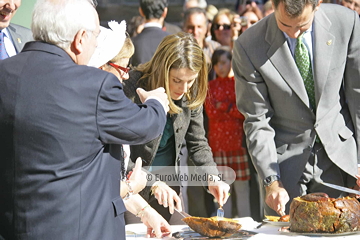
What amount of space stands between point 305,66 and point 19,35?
5.90ft

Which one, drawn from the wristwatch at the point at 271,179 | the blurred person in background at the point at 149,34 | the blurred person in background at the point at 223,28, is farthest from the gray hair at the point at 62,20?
the blurred person in background at the point at 223,28

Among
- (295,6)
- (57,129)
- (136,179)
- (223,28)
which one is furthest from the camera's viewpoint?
(223,28)

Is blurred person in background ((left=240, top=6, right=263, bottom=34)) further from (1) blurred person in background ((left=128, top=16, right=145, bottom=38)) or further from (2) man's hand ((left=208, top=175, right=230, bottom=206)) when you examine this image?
(2) man's hand ((left=208, top=175, right=230, bottom=206))

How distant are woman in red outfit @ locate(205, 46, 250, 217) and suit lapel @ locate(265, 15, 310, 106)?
6.93ft

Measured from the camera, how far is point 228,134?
17.8ft

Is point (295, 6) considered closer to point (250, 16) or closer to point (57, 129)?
point (57, 129)

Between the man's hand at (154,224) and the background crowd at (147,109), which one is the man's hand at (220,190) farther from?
the man's hand at (154,224)

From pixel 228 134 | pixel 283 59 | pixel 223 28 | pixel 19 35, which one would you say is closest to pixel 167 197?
pixel 283 59

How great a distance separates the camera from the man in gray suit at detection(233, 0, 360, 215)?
10.6 ft

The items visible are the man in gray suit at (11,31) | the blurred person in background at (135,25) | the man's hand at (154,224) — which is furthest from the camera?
the blurred person in background at (135,25)

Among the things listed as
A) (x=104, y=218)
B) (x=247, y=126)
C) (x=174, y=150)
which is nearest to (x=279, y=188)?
(x=247, y=126)

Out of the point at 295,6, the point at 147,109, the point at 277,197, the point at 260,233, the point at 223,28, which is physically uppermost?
the point at 223,28

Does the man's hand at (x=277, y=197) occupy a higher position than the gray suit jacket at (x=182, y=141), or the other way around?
the gray suit jacket at (x=182, y=141)

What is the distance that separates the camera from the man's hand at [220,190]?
316cm
